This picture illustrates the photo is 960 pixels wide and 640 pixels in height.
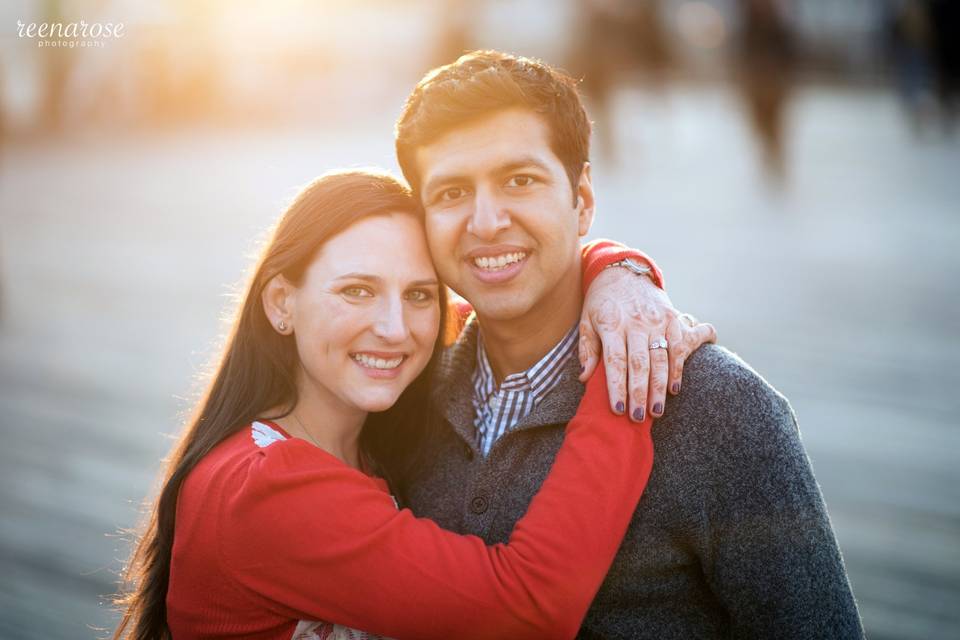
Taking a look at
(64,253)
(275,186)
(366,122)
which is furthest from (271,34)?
(64,253)

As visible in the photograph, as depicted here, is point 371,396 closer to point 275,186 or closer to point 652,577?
point 652,577

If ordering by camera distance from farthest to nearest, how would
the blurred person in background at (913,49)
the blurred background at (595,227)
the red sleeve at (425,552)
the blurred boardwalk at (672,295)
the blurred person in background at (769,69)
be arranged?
the blurred person in background at (913,49) → the blurred person in background at (769,69) → the blurred background at (595,227) → the blurred boardwalk at (672,295) → the red sleeve at (425,552)

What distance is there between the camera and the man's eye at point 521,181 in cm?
214

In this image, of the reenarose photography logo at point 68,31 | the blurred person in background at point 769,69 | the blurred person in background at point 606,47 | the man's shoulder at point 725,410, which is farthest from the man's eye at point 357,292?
the blurred person in background at point 606,47

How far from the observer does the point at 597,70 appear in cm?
1345

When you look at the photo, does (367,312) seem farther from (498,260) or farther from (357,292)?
(498,260)

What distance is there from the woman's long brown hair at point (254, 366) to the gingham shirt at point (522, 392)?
0.43 meters

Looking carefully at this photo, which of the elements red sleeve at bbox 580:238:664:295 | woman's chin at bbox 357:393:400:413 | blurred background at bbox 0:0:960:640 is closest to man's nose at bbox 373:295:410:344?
woman's chin at bbox 357:393:400:413

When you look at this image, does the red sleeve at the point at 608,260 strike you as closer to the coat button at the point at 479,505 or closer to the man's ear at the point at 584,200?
the man's ear at the point at 584,200

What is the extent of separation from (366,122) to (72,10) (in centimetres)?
620

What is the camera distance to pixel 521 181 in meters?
2.15

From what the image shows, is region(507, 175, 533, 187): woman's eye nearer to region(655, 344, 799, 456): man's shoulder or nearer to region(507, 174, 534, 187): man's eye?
region(507, 174, 534, 187): man's eye

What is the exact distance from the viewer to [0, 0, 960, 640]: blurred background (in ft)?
14.2

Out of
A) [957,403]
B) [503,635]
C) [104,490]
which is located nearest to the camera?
[503,635]
